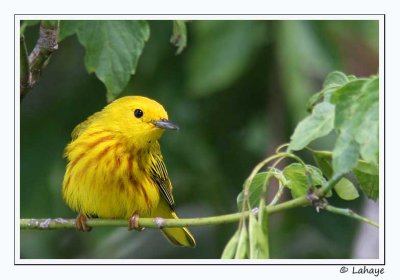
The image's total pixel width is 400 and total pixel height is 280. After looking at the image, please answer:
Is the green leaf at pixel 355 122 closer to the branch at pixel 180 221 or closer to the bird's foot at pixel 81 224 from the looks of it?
the branch at pixel 180 221

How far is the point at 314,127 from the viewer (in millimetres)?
2422

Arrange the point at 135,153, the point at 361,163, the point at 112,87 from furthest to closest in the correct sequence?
the point at 135,153
the point at 112,87
the point at 361,163

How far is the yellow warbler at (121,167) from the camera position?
3660 millimetres

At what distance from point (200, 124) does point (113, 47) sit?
7.75 ft

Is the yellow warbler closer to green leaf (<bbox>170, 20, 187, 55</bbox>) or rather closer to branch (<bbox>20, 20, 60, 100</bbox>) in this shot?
green leaf (<bbox>170, 20, 187, 55</bbox>)

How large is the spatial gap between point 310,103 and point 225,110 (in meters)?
2.75

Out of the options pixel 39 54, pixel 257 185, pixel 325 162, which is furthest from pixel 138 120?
pixel 325 162

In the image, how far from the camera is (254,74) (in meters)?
5.41

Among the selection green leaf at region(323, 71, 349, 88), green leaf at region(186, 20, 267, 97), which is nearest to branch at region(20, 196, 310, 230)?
green leaf at region(323, 71, 349, 88)

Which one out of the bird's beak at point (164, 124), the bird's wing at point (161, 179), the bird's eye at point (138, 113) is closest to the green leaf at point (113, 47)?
the bird's beak at point (164, 124)

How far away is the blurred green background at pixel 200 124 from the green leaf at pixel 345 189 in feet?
6.57

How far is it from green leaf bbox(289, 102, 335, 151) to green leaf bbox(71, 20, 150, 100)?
951 millimetres
